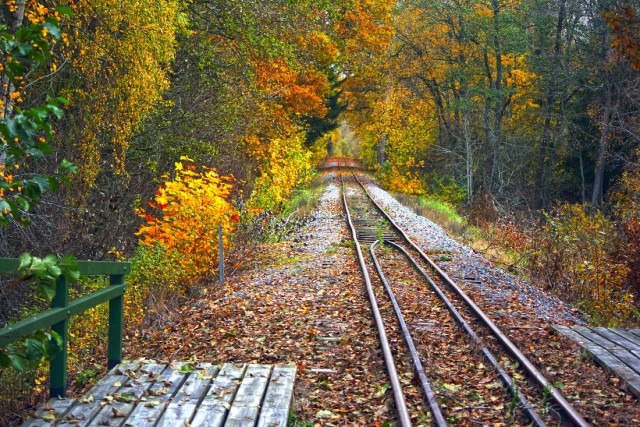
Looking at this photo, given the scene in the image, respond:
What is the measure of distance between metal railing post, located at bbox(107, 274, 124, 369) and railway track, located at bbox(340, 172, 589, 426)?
255 cm

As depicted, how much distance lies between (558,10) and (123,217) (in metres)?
20.7

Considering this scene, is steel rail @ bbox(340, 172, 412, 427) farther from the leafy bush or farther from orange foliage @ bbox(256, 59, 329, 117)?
orange foliage @ bbox(256, 59, 329, 117)

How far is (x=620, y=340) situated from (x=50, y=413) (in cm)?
622

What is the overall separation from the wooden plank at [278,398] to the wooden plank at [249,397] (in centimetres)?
5

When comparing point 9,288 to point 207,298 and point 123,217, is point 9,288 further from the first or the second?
point 123,217

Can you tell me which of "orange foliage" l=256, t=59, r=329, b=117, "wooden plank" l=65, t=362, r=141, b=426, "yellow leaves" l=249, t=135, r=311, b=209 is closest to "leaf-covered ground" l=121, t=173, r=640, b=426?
"wooden plank" l=65, t=362, r=141, b=426

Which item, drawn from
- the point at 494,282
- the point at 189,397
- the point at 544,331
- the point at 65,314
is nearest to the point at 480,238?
the point at 494,282

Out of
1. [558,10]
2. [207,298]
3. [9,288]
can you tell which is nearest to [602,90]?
[558,10]

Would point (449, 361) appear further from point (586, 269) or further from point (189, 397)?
point (586, 269)

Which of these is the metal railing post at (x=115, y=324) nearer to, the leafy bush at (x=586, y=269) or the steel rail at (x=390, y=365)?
the steel rail at (x=390, y=365)

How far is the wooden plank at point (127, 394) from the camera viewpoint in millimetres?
4340

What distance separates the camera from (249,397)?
16.1 ft

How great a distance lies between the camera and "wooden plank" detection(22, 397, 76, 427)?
421 cm

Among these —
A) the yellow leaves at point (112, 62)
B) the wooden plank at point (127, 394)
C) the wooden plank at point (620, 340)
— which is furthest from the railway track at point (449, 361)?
the yellow leaves at point (112, 62)
